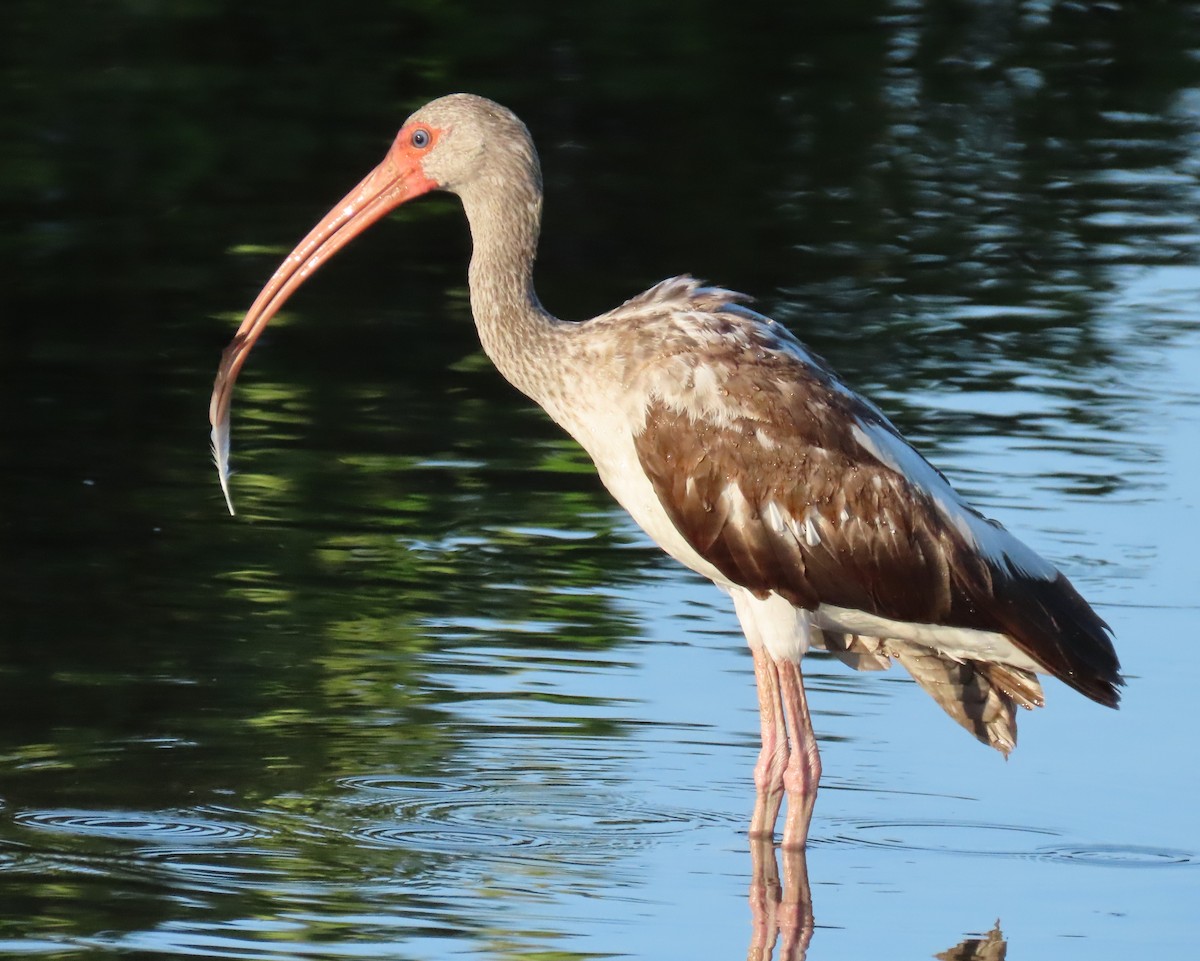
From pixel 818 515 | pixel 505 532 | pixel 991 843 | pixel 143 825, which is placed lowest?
pixel 991 843

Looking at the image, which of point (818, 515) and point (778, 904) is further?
point (818, 515)

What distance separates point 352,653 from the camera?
33.8 ft

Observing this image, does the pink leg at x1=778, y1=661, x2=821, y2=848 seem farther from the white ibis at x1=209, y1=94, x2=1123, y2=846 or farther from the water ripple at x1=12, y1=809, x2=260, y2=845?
the water ripple at x1=12, y1=809, x2=260, y2=845

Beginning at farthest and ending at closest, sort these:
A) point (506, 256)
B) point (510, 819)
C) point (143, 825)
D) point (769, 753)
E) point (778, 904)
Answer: point (506, 256) < point (769, 753) < point (510, 819) < point (143, 825) < point (778, 904)

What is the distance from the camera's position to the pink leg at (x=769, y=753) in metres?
8.84

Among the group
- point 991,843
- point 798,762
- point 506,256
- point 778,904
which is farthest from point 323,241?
point 991,843

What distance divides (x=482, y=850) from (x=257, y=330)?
2560mm

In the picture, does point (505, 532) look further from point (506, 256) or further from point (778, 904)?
point (778, 904)

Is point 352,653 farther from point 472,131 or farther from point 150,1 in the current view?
point 150,1

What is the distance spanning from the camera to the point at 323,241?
9.94m

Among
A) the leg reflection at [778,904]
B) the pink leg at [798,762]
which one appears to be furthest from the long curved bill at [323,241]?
the leg reflection at [778,904]

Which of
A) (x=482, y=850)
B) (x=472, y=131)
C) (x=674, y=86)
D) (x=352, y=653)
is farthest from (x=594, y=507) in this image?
(x=674, y=86)

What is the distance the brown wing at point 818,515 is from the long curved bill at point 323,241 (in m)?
1.44

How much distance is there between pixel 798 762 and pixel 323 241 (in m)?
2.74
